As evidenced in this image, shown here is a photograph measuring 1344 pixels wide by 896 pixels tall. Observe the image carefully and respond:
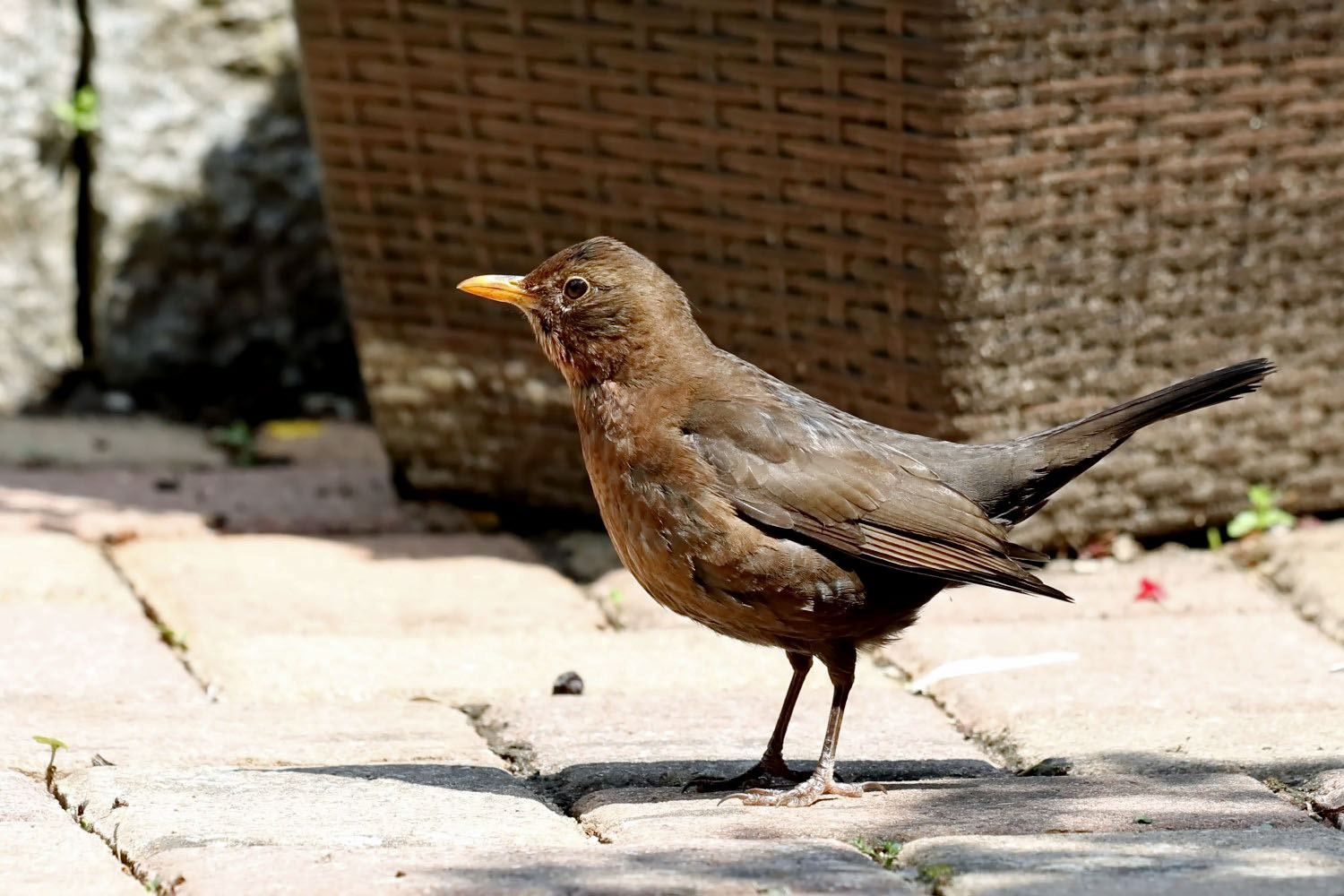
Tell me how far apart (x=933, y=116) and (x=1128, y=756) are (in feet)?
5.65

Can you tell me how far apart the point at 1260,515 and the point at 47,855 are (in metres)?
3.62

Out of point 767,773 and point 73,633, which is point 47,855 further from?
point 73,633

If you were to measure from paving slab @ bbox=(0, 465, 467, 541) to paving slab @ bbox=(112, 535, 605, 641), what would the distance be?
139 mm

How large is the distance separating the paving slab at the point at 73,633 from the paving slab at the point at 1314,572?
2.81 metres

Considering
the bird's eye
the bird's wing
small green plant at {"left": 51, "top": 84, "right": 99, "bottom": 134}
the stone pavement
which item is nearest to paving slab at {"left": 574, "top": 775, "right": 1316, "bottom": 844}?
the stone pavement

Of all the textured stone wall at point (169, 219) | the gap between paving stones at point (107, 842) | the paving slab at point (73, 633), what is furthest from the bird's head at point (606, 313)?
the textured stone wall at point (169, 219)

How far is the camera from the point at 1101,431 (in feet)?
12.6

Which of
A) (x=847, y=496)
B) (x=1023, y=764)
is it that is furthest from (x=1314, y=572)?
(x=847, y=496)

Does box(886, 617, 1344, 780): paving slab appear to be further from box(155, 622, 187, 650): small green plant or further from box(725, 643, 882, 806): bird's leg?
box(155, 622, 187, 650): small green plant

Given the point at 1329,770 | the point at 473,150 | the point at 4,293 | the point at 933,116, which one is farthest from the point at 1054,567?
the point at 4,293

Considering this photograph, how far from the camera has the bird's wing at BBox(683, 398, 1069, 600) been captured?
3580 millimetres

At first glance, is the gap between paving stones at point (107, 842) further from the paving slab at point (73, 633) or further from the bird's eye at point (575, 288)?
the bird's eye at point (575, 288)

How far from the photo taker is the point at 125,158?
6.81 meters

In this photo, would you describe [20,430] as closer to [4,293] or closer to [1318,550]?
[4,293]
